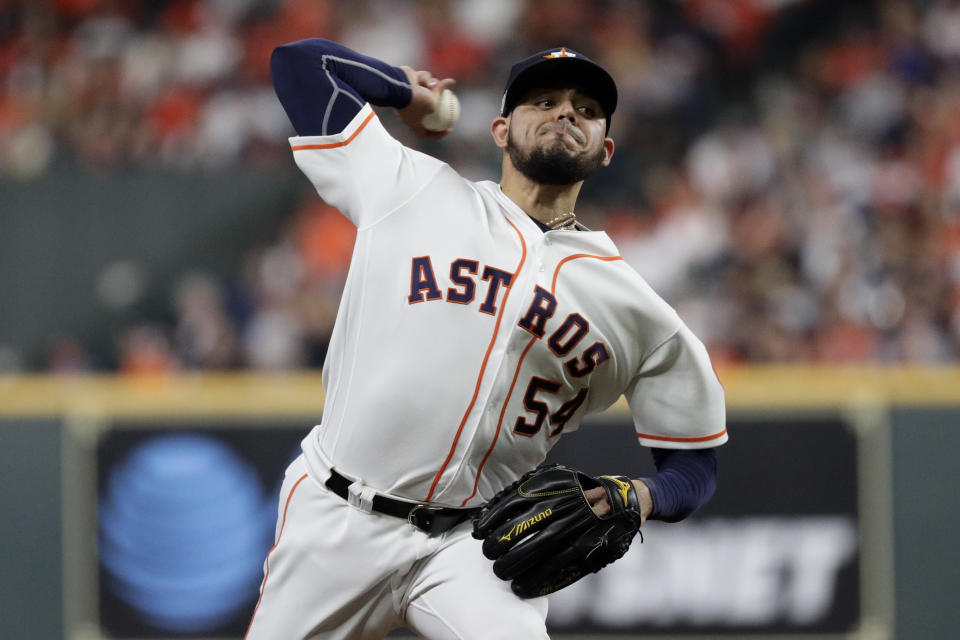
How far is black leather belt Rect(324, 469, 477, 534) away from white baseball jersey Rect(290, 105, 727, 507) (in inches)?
1.1

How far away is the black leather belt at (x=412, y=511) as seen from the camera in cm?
283

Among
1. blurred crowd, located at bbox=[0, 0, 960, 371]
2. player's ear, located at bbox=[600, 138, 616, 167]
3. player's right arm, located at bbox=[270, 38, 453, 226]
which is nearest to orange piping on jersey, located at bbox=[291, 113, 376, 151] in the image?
player's right arm, located at bbox=[270, 38, 453, 226]

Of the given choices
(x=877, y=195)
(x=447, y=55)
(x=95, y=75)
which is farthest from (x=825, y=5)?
(x=95, y=75)

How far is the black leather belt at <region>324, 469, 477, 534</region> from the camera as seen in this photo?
2826 mm

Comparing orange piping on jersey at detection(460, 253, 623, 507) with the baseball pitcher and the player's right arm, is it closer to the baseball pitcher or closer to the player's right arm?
the baseball pitcher

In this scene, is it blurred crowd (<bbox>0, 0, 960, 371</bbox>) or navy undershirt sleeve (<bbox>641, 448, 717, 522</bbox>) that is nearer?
navy undershirt sleeve (<bbox>641, 448, 717, 522</bbox>)

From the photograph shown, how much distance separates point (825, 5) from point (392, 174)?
719 centimetres

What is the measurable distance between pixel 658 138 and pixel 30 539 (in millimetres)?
5060

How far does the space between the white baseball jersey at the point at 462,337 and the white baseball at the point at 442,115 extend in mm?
182

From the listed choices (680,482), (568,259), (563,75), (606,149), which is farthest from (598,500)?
(563,75)

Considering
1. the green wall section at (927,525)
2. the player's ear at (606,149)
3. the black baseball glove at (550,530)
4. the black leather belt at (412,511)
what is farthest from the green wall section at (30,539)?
the green wall section at (927,525)

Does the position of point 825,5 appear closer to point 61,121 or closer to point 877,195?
point 877,195

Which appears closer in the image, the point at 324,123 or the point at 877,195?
the point at 324,123

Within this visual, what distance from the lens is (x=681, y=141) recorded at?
859cm
